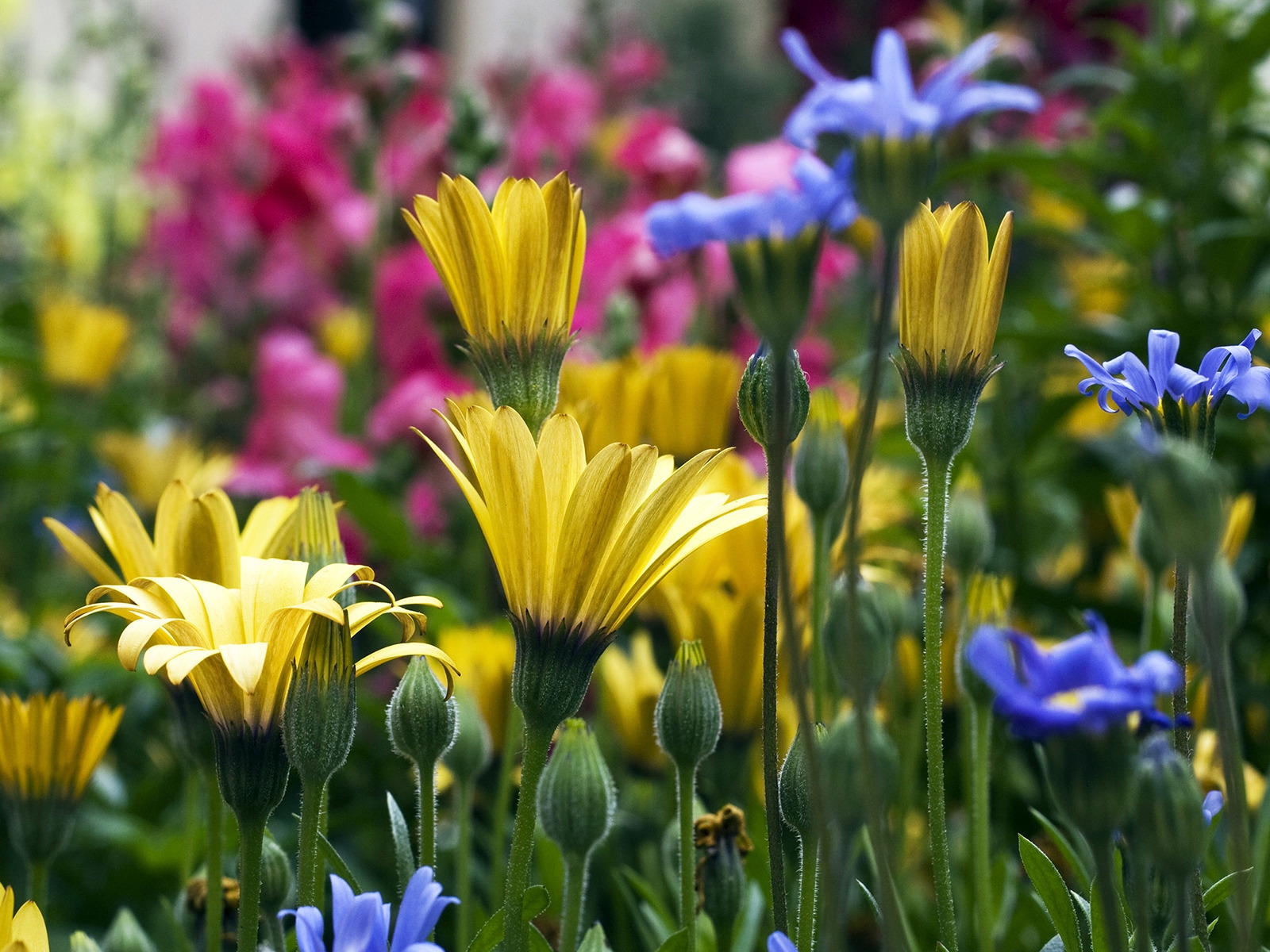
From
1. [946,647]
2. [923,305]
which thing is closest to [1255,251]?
[946,647]

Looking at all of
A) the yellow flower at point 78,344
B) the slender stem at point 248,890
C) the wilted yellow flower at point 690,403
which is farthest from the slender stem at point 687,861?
the yellow flower at point 78,344

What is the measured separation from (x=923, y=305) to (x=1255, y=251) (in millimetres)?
622

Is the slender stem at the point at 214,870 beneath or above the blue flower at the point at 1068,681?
beneath

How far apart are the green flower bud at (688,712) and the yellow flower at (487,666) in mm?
202

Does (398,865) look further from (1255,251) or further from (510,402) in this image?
(1255,251)

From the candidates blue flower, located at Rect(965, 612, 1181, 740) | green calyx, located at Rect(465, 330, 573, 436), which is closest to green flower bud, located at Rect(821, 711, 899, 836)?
blue flower, located at Rect(965, 612, 1181, 740)

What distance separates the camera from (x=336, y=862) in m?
0.33

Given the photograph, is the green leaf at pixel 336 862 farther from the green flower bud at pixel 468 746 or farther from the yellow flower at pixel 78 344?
the yellow flower at pixel 78 344

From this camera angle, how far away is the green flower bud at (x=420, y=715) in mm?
345

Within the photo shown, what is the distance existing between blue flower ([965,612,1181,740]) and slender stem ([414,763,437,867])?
0.57ft

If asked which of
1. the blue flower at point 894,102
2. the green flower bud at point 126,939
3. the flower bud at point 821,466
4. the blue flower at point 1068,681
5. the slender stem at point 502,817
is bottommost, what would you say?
the green flower bud at point 126,939

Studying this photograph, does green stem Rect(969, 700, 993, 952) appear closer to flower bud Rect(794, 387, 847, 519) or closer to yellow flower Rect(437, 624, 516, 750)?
flower bud Rect(794, 387, 847, 519)

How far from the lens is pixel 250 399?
4.72 feet

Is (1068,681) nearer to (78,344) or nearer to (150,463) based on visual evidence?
(150,463)
